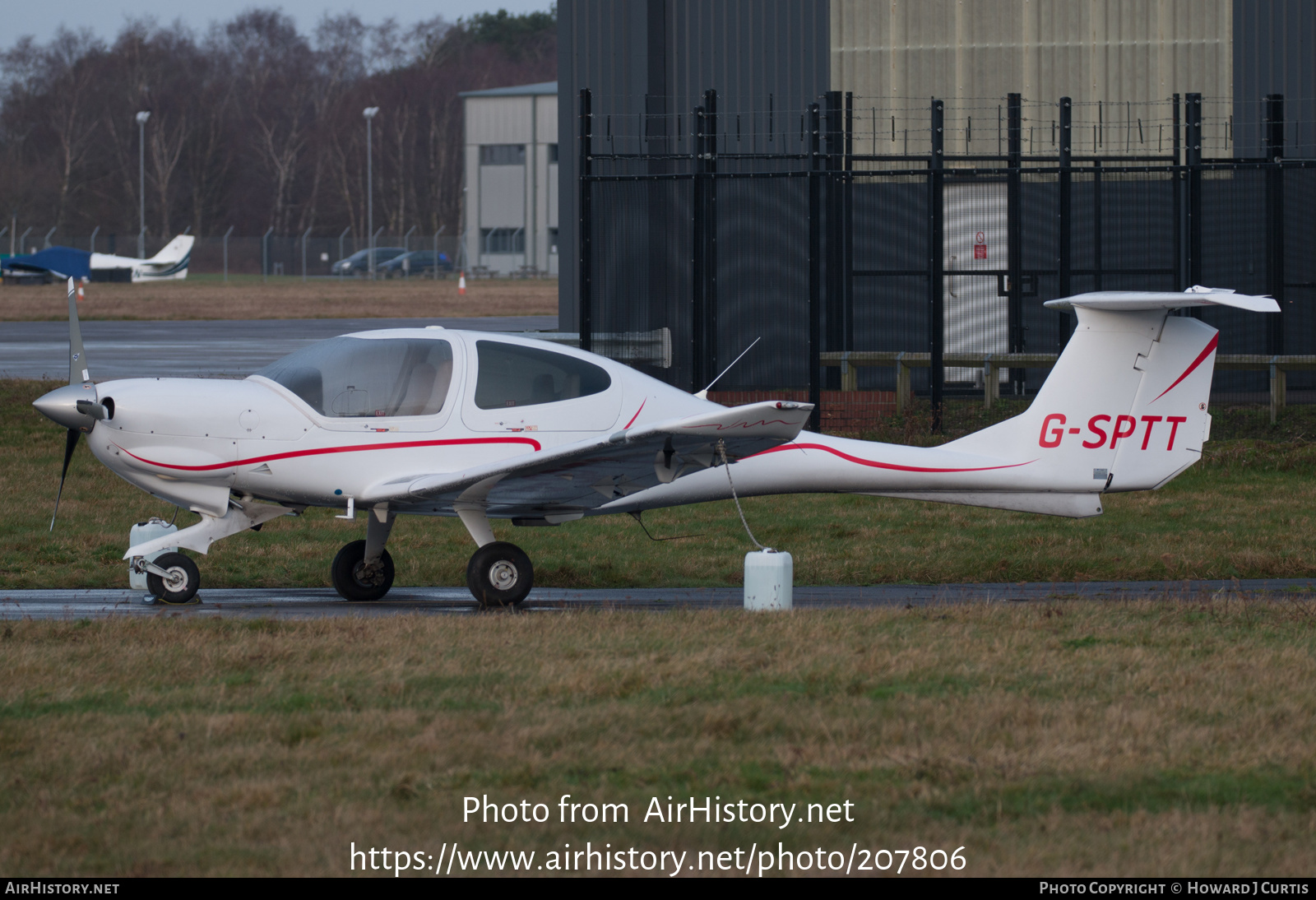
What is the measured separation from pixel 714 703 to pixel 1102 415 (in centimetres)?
506

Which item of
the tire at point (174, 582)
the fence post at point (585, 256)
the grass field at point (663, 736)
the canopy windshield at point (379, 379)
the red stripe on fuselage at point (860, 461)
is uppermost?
the fence post at point (585, 256)

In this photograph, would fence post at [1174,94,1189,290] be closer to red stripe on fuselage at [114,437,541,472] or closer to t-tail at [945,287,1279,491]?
t-tail at [945,287,1279,491]

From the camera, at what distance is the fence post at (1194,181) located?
17516mm

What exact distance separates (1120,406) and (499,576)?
448 centimetres

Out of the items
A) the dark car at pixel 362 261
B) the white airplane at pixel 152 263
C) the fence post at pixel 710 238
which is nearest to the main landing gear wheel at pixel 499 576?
the fence post at pixel 710 238

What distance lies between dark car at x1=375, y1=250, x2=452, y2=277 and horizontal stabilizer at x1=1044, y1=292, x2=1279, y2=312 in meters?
69.6

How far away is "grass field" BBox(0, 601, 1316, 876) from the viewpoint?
16.7 ft

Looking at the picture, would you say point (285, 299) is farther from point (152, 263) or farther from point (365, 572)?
point (365, 572)

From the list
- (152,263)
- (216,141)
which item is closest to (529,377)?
(152,263)

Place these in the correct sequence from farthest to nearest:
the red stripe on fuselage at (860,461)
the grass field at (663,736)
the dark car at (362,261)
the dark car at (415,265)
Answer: the dark car at (415,265)
the dark car at (362,261)
the red stripe on fuselage at (860,461)
the grass field at (663,736)

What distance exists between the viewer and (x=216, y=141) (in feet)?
322

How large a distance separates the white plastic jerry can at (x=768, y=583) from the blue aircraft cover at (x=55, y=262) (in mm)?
60646

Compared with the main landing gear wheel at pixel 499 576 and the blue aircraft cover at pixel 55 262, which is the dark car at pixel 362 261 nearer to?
the blue aircraft cover at pixel 55 262
